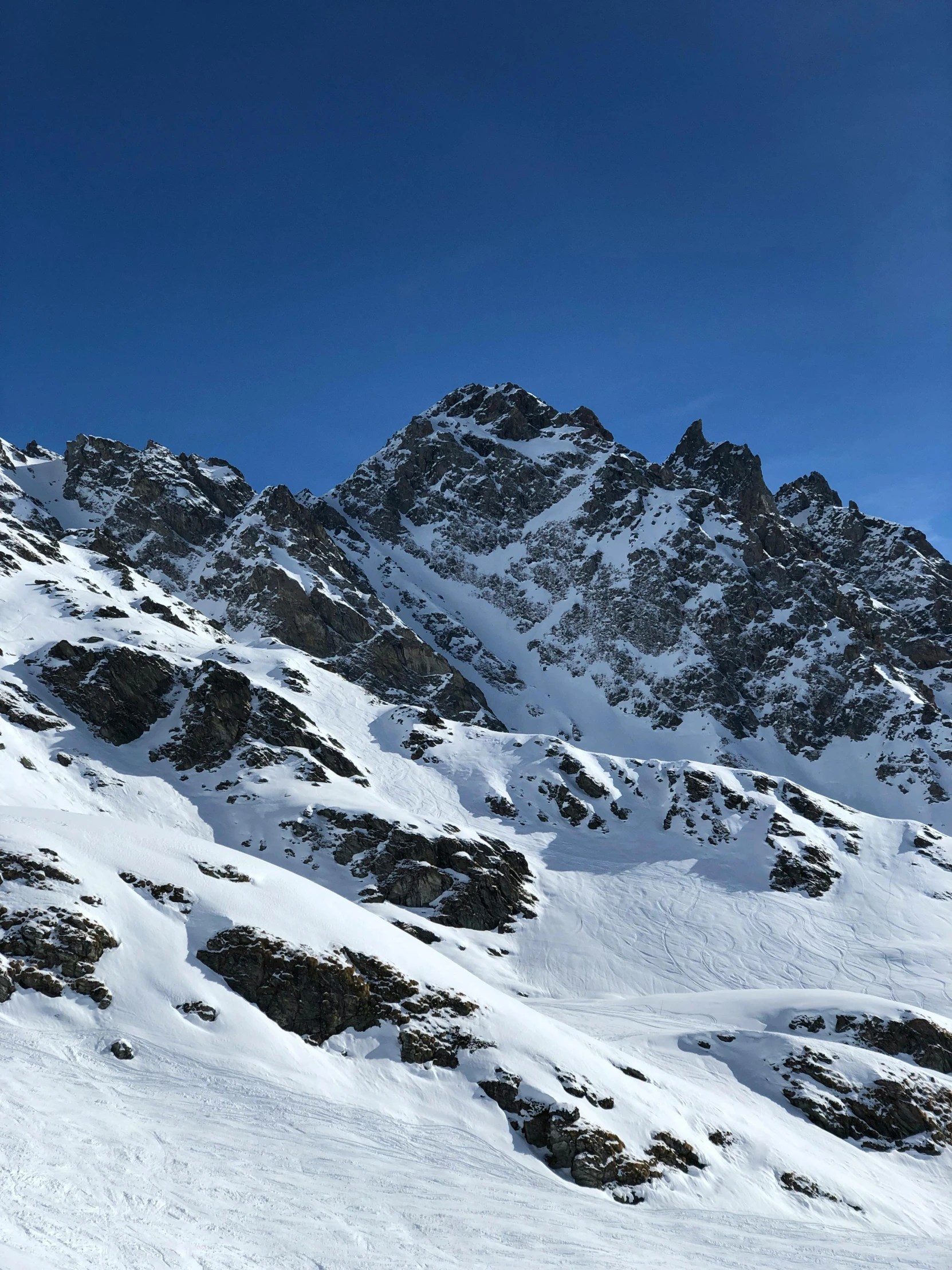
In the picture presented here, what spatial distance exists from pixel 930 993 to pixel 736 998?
15.6 meters

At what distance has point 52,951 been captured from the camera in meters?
31.1

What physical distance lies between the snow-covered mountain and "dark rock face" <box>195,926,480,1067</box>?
0.16 m

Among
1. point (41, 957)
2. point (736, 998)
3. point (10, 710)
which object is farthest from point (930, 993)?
point (10, 710)

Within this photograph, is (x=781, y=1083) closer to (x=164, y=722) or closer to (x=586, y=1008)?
(x=586, y=1008)

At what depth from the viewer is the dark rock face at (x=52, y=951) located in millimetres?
29969

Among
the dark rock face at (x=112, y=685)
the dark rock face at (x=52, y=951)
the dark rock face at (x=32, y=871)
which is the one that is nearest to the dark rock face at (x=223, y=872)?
the dark rock face at (x=32, y=871)

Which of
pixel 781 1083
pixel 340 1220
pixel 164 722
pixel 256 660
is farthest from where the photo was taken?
pixel 256 660

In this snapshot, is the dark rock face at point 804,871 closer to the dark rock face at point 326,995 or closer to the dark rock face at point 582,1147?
the dark rock face at point 582,1147

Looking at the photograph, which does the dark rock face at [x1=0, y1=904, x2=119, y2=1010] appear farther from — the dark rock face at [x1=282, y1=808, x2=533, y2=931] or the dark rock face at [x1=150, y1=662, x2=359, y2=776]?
the dark rock face at [x1=150, y1=662, x2=359, y2=776]

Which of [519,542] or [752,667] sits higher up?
[519,542]

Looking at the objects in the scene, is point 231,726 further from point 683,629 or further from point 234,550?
point 683,629

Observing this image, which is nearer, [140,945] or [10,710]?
[140,945]

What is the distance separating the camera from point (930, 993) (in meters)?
59.4

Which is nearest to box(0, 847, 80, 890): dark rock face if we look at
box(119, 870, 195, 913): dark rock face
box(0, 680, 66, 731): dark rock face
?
box(119, 870, 195, 913): dark rock face
